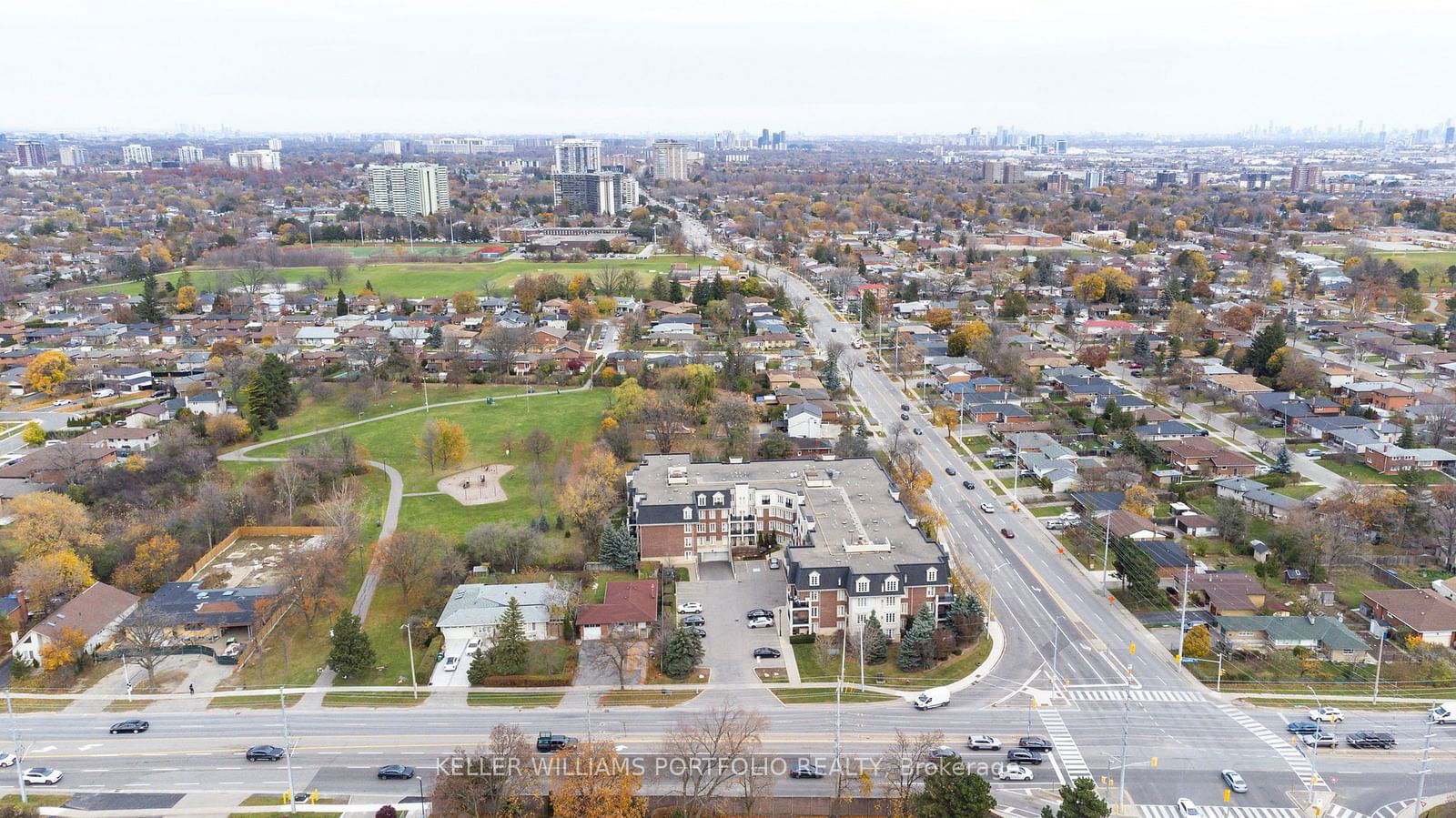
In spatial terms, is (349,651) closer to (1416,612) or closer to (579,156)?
(1416,612)

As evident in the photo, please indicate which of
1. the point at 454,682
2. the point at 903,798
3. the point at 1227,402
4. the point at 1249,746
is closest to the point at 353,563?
the point at 454,682

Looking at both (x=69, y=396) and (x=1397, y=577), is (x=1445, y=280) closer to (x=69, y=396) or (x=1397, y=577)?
(x=1397, y=577)

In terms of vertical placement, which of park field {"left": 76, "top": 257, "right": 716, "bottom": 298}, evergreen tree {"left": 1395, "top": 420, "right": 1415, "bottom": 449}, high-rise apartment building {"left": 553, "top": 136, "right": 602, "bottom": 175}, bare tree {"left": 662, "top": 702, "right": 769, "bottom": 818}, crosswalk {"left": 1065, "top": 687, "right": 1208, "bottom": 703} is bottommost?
crosswalk {"left": 1065, "top": 687, "right": 1208, "bottom": 703}

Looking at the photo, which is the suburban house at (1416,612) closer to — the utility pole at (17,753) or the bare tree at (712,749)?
the utility pole at (17,753)

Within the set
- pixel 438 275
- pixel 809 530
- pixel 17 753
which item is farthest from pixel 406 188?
pixel 17 753

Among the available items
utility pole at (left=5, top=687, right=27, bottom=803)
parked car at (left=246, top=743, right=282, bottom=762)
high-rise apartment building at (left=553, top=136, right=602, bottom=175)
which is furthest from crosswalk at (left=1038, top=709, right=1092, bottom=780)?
high-rise apartment building at (left=553, top=136, right=602, bottom=175)

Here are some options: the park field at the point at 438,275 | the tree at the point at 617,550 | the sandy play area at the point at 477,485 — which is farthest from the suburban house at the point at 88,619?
the park field at the point at 438,275

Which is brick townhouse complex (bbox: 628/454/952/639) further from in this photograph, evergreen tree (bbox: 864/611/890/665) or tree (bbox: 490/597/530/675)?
Answer: tree (bbox: 490/597/530/675)
